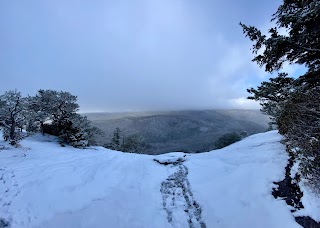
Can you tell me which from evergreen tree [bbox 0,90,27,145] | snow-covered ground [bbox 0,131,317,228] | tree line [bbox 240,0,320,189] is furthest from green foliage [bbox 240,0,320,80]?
evergreen tree [bbox 0,90,27,145]

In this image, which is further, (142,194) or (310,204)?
(142,194)

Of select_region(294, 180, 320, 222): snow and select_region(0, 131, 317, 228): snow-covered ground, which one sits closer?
select_region(294, 180, 320, 222): snow

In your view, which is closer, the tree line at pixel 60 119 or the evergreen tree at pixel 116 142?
the tree line at pixel 60 119

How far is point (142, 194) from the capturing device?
10102 millimetres

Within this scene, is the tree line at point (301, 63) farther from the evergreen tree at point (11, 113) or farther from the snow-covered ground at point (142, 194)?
the evergreen tree at point (11, 113)

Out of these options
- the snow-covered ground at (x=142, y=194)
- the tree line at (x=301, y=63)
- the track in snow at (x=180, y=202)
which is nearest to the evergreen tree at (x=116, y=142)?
the snow-covered ground at (x=142, y=194)

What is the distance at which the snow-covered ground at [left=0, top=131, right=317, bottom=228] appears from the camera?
7535 millimetres

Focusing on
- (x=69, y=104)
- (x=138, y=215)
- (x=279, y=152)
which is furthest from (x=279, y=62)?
(x=69, y=104)

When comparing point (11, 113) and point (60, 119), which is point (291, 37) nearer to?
point (11, 113)

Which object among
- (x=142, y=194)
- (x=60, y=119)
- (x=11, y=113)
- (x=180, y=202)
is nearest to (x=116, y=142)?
(x=60, y=119)

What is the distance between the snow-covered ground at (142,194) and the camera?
7.54 meters

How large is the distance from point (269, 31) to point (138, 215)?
404 inches

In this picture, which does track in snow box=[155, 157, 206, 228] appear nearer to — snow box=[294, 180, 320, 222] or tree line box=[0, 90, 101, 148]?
snow box=[294, 180, 320, 222]

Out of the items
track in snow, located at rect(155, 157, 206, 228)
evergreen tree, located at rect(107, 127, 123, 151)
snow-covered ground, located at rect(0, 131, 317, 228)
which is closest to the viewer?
snow-covered ground, located at rect(0, 131, 317, 228)
